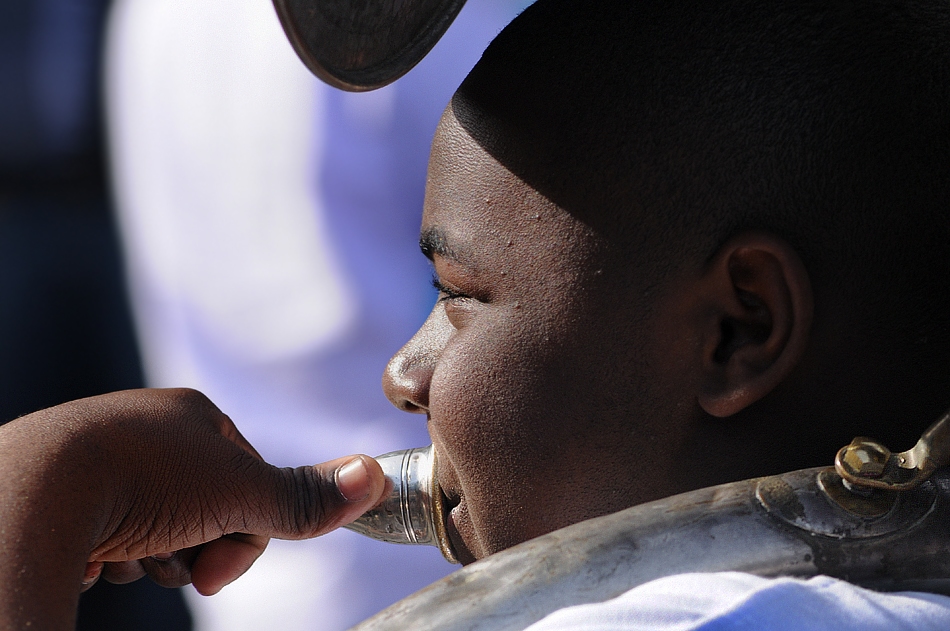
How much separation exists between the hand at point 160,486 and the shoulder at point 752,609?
0.41 metres

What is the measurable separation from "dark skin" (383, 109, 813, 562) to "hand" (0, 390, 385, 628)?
0.51 ft

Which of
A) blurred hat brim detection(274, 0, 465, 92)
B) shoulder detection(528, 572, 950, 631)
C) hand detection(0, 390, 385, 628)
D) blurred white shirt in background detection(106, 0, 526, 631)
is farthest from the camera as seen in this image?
blurred white shirt in background detection(106, 0, 526, 631)

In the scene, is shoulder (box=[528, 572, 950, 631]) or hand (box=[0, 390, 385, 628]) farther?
hand (box=[0, 390, 385, 628])

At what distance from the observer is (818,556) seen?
29.7 inches

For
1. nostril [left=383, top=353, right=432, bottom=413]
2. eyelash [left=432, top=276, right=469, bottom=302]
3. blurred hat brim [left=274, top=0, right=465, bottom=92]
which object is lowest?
nostril [left=383, top=353, right=432, bottom=413]

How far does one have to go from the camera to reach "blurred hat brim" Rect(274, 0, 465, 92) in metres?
0.83

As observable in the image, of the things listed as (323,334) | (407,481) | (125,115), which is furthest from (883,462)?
(125,115)

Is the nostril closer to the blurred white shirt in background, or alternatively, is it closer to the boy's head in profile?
the boy's head in profile

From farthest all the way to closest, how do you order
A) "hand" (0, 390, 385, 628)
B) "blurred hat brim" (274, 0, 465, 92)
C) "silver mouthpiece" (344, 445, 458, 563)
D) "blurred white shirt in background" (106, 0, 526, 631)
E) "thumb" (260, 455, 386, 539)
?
"blurred white shirt in background" (106, 0, 526, 631)
"silver mouthpiece" (344, 445, 458, 563)
"thumb" (260, 455, 386, 539)
"hand" (0, 390, 385, 628)
"blurred hat brim" (274, 0, 465, 92)

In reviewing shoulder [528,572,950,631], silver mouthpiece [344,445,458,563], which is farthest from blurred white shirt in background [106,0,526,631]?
shoulder [528,572,950,631]

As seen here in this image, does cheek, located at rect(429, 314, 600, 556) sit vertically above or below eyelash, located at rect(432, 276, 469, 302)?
below

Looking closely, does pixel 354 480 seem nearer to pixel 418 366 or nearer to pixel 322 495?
pixel 322 495

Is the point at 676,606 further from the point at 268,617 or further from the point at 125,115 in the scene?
the point at 125,115

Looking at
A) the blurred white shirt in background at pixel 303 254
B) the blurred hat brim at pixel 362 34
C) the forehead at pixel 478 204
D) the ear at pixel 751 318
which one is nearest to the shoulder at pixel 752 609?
the ear at pixel 751 318
